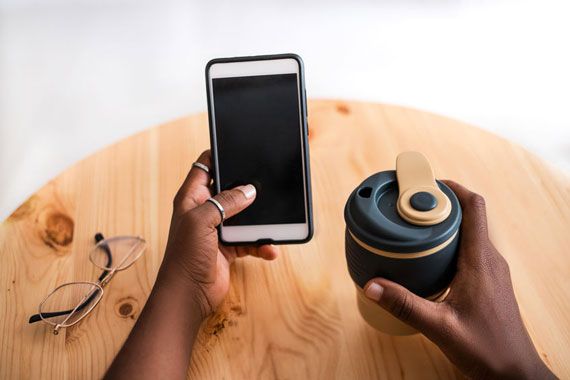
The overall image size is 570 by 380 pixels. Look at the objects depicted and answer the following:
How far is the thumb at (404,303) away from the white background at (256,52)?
40.0 inches

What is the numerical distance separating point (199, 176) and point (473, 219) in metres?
0.38

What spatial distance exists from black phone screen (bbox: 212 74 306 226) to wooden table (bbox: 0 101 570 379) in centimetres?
8

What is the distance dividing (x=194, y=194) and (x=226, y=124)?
0.11 metres

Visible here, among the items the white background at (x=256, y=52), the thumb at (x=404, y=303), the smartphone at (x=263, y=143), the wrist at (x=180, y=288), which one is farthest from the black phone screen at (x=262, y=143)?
the white background at (x=256, y=52)

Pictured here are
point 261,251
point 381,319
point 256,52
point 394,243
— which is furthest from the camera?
point 256,52

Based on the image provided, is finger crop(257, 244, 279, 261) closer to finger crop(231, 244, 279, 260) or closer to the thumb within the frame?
finger crop(231, 244, 279, 260)

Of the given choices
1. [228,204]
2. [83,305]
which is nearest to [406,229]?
[228,204]

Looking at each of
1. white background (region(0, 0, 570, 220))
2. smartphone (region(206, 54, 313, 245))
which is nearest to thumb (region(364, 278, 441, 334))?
smartphone (region(206, 54, 313, 245))

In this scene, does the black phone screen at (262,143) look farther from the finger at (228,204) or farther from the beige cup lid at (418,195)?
the beige cup lid at (418,195)

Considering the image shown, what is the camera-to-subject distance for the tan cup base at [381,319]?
2.48ft

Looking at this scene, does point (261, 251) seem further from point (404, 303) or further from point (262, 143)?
point (404, 303)

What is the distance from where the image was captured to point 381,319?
0.77 metres

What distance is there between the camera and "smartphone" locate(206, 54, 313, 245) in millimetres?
839

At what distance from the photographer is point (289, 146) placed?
845mm
